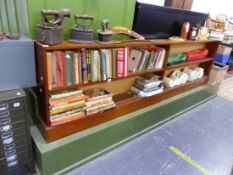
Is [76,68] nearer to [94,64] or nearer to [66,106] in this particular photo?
[94,64]

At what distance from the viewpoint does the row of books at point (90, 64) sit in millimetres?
1387

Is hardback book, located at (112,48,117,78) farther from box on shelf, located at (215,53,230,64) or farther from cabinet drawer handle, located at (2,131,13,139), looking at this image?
box on shelf, located at (215,53,230,64)

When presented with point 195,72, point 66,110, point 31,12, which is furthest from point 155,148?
point 31,12

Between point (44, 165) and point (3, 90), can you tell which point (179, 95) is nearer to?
point (44, 165)

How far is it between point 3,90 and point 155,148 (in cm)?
162

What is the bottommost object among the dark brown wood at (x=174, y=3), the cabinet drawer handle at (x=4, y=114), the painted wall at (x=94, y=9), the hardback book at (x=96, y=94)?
the hardback book at (x=96, y=94)

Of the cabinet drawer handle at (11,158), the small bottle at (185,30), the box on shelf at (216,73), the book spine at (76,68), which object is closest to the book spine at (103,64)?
the book spine at (76,68)

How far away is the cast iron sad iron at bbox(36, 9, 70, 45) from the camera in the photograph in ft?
4.14

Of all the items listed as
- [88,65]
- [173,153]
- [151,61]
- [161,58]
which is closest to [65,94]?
[88,65]

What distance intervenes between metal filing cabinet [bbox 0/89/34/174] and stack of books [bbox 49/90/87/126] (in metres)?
0.21

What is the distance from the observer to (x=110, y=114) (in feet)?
6.20

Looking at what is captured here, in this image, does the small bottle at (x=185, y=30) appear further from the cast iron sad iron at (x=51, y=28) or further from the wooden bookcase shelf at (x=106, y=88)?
the cast iron sad iron at (x=51, y=28)

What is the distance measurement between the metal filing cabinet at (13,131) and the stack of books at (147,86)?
1.28m

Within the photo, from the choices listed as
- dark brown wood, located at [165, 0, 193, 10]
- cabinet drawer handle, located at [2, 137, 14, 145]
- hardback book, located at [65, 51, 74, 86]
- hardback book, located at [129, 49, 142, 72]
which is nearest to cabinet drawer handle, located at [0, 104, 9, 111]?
cabinet drawer handle, located at [2, 137, 14, 145]
